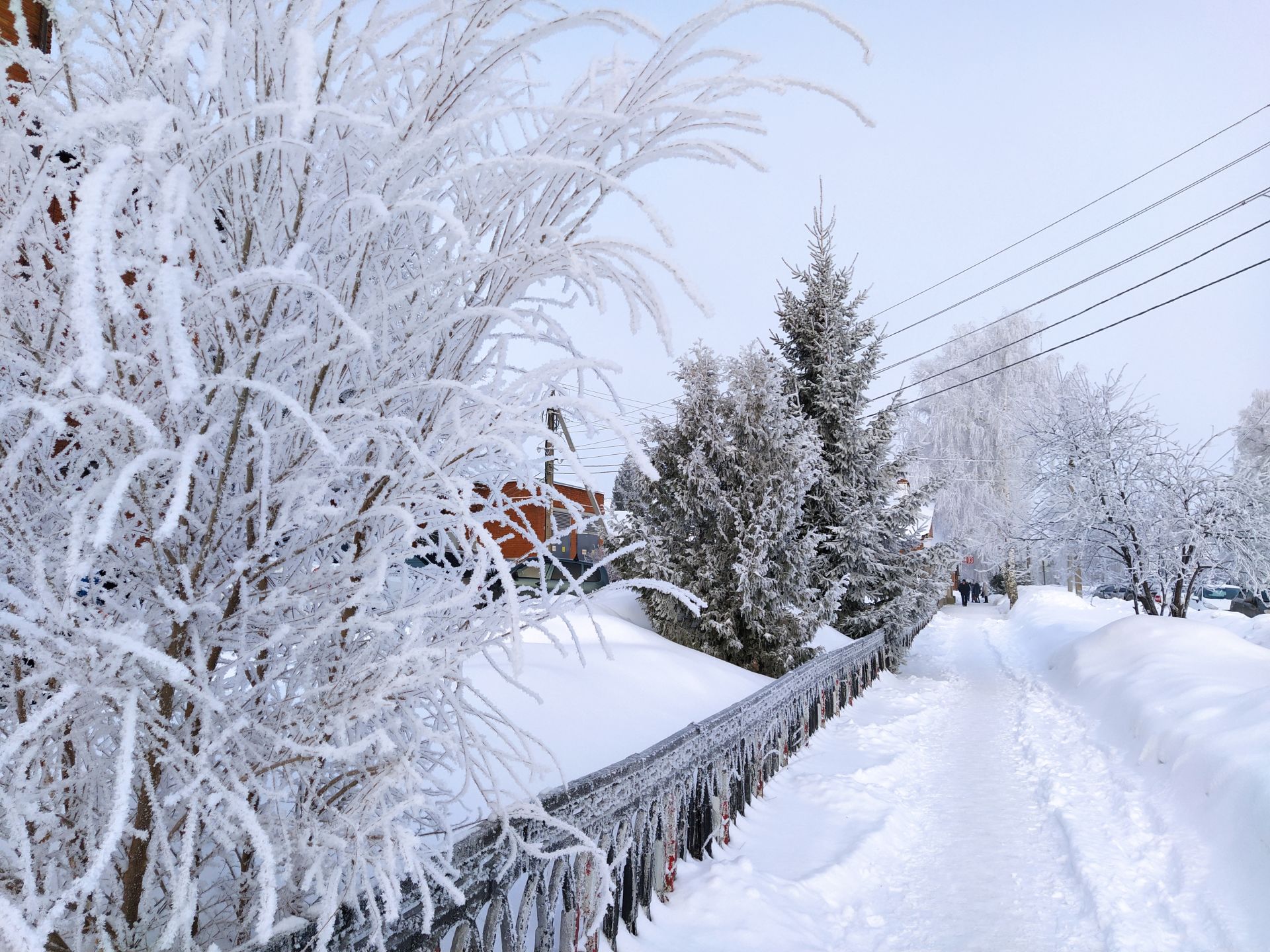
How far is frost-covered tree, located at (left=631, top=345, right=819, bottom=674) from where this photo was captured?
9812mm

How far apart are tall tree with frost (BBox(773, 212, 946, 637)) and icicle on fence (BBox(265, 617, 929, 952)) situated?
7.07 meters

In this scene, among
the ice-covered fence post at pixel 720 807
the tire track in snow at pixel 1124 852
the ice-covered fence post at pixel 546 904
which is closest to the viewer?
the ice-covered fence post at pixel 546 904

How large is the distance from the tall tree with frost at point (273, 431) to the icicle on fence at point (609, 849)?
327 millimetres

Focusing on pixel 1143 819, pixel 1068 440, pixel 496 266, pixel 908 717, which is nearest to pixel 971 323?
pixel 1068 440

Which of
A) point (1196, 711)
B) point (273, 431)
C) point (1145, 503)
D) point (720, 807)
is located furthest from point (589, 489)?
point (1145, 503)

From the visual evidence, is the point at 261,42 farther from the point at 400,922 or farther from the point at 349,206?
the point at 400,922

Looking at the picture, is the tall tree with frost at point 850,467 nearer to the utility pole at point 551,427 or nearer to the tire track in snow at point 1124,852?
the tire track in snow at point 1124,852

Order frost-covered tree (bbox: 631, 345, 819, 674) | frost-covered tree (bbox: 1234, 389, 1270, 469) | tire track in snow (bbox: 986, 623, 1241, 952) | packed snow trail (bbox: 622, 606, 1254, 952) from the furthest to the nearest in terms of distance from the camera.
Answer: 1. frost-covered tree (bbox: 1234, 389, 1270, 469)
2. frost-covered tree (bbox: 631, 345, 819, 674)
3. tire track in snow (bbox: 986, 623, 1241, 952)
4. packed snow trail (bbox: 622, 606, 1254, 952)

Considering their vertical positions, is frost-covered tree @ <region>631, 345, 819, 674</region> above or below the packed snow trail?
above

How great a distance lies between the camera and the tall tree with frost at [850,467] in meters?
13.0

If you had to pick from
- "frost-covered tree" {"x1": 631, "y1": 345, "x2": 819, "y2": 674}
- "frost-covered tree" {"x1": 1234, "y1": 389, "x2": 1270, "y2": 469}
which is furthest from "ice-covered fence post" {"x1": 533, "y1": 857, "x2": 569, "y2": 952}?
"frost-covered tree" {"x1": 1234, "y1": 389, "x2": 1270, "y2": 469}

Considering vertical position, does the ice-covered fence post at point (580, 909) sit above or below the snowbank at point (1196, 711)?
above

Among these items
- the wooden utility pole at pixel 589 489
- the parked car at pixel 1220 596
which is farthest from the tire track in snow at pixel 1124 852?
the parked car at pixel 1220 596

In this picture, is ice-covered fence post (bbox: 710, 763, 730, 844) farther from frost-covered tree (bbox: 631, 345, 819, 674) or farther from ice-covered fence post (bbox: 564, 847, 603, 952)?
frost-covered tree (bbox: 631, 345, 819, 674)
